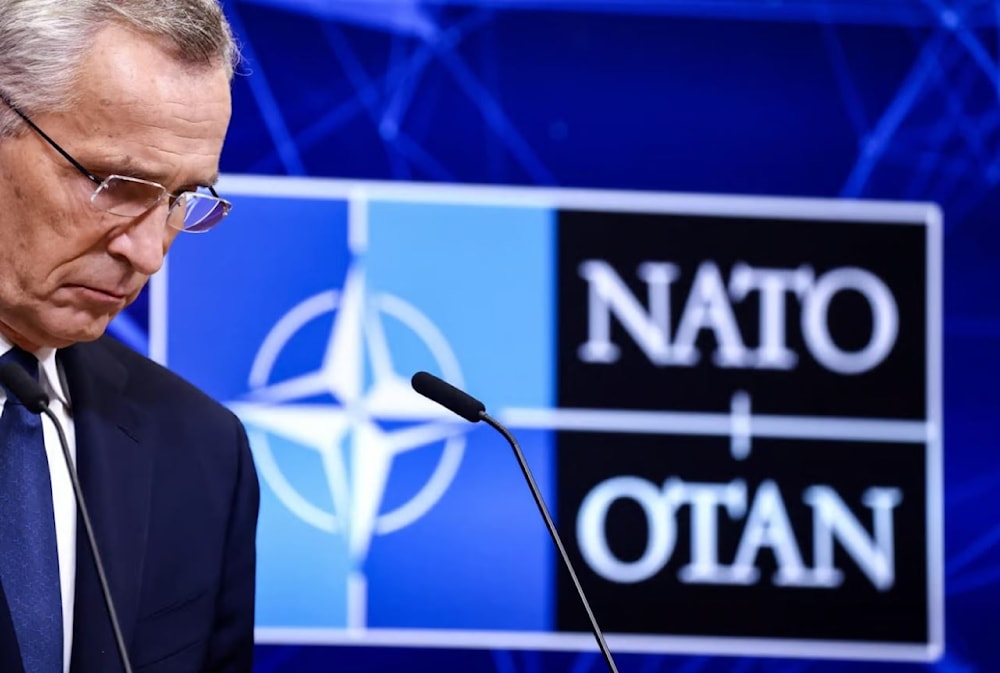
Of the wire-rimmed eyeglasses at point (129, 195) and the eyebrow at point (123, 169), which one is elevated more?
the eyebrow at point (123, 169)

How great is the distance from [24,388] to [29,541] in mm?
308

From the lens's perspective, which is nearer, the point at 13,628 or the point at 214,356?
the point at 13,628

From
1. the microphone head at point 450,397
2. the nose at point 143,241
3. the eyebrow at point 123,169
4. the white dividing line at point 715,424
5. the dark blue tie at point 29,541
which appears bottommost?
the dark blue tie at point 29,541

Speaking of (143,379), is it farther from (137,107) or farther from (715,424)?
(715,424)

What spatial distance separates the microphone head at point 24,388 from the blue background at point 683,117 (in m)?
1.28

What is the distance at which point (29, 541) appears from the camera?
5.64 feet

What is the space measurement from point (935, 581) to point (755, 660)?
Answer: 1.21 ft

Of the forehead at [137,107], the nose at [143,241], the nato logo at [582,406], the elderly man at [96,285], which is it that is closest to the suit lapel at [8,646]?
the elderly man at [96,285]

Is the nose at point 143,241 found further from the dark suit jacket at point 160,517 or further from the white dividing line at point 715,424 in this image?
the white dividing line at point 715,424

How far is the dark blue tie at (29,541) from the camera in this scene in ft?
5.53

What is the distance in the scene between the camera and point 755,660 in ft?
9.32

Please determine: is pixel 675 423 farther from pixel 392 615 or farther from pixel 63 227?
pixel 63 227

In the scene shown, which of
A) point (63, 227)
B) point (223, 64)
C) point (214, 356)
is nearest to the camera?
point (63, 227)

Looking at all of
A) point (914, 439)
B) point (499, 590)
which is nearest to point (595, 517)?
point (499, 590)
